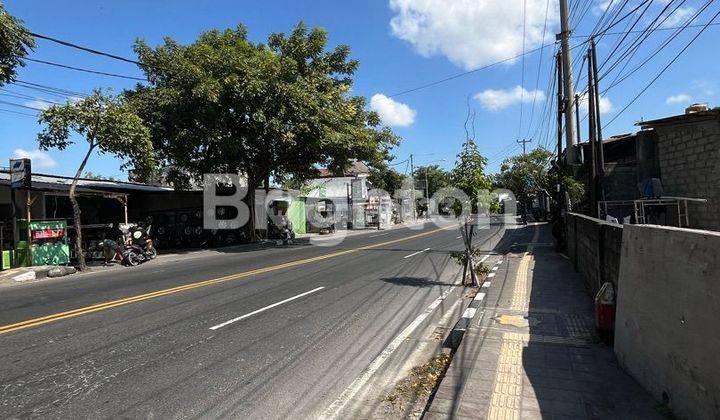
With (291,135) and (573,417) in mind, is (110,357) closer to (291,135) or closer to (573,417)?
(573,417)

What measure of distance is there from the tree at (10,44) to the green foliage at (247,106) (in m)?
6.86

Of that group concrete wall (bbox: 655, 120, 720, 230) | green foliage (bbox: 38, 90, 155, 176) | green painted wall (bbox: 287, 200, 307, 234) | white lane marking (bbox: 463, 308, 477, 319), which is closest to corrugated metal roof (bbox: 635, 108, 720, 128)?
concrete wall (bbox: 655, 120, 720, 230)

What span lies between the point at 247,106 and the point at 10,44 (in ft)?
30.8

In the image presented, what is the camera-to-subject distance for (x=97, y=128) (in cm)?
1575

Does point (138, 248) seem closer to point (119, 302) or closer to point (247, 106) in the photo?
point (247, 106)

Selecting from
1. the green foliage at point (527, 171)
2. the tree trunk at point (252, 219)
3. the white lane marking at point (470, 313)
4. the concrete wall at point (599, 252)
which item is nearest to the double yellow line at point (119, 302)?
the white lane marking at point (470, 313)

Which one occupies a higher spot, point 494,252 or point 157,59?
point 157,59

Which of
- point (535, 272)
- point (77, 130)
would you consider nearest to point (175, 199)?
point (77, 130)

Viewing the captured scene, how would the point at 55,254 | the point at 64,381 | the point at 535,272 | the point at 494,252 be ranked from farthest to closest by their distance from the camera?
the point at 494,252
the point at 55,254
the point at 535,272
the point at 64,381

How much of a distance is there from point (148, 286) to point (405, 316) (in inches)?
257

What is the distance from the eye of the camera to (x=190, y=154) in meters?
22.8

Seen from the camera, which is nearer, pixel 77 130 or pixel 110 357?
pixel 110 357

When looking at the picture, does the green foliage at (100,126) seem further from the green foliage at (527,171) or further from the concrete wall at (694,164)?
the green foliage at (527,171)

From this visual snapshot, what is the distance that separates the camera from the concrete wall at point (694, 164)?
1305 centimetres
